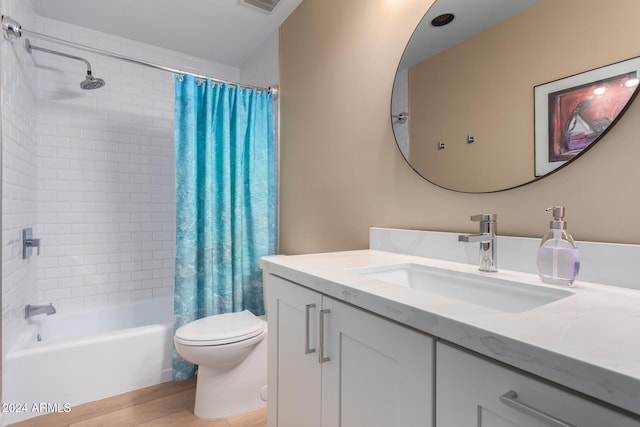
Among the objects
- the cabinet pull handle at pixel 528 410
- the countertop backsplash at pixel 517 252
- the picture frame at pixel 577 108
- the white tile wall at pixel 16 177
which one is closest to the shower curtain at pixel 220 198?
the white tile wall at pixel 16 177

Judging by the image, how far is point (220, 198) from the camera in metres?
2.15

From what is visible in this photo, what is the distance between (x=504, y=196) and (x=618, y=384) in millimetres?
782

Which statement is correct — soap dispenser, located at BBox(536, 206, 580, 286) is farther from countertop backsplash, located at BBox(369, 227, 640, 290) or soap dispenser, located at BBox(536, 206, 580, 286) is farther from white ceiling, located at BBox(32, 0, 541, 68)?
white ceiling, located at BBox(32, 0, 541, 68)

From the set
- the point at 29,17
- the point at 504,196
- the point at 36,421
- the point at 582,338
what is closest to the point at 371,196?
the point at 504,196

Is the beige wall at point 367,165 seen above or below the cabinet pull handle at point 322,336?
above

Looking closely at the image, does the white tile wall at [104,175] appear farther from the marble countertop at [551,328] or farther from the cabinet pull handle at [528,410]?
the cabinet pull handle at [528,410]

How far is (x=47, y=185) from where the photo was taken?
2.37 meters

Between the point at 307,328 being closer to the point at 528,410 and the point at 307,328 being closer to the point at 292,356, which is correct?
the point at 292,356

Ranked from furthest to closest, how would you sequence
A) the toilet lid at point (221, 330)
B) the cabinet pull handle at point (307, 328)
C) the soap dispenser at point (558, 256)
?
1. the toilet lid at point (221, 330)
2. the cabinet pull handle at point (307, 328)
3. the soap dispenser at point (558, 256)

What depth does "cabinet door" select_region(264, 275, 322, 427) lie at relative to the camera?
36.3 inches

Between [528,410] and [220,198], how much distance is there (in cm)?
199

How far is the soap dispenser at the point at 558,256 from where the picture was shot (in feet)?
2.50

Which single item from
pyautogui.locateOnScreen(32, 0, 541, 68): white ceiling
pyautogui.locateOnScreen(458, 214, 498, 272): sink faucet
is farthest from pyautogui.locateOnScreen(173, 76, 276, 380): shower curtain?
pyautogui.locateOnScreen(458, 214, 498, 272): sink faucet

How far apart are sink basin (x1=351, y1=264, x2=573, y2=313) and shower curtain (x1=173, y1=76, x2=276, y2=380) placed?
133cm
